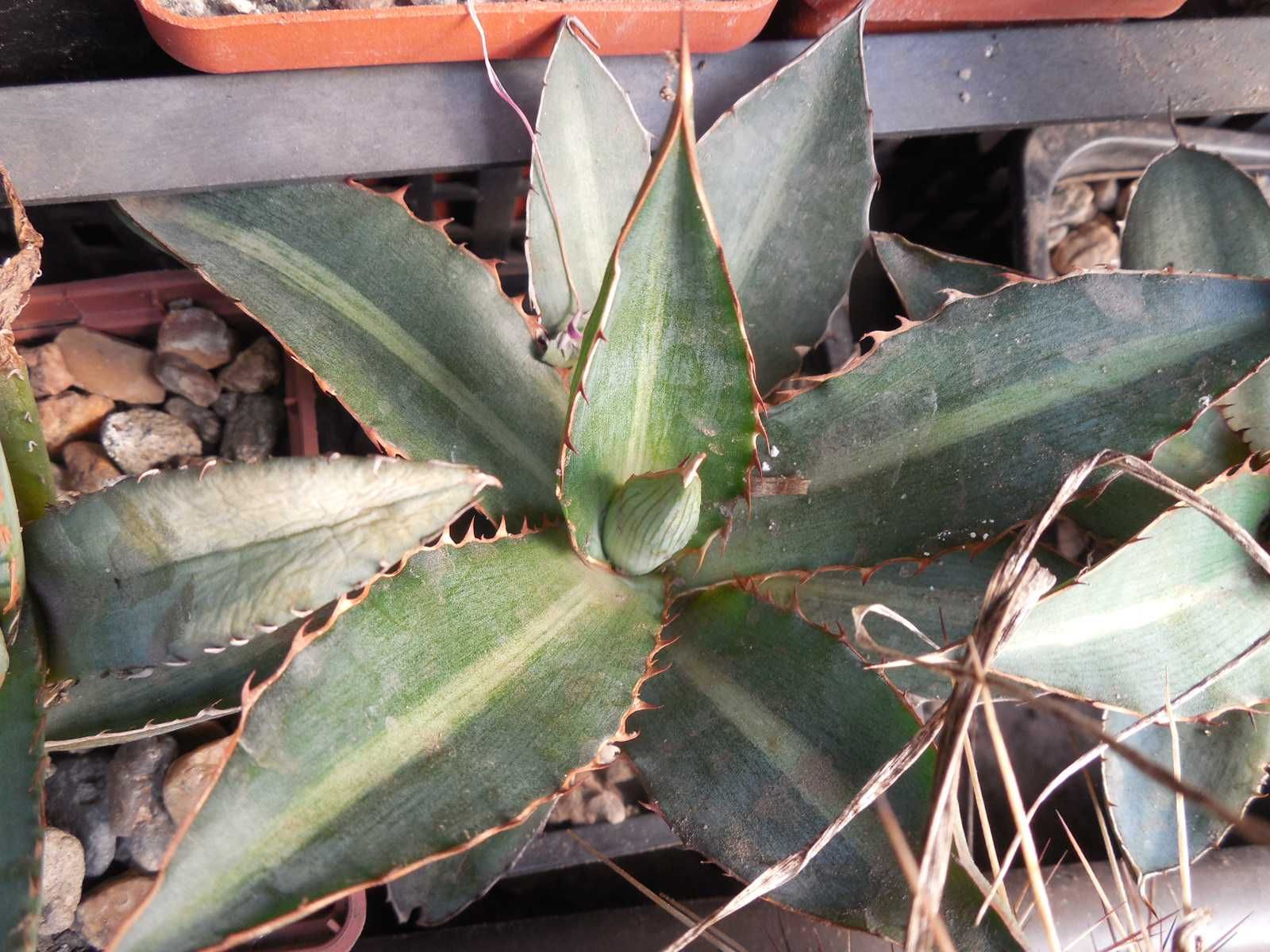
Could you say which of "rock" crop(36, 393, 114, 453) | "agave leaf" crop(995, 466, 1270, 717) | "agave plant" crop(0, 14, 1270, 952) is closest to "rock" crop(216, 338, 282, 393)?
"rock" crop(36, 393, 114, 453)

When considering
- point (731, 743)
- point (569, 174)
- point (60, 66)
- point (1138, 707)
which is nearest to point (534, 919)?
point (731, 743)

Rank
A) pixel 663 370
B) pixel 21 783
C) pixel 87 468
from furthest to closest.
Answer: pixel 87 468 < pixel 663 370 < pixel 21 783

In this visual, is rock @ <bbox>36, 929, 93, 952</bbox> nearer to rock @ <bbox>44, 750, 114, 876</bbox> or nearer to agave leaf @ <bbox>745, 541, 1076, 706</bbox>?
rock @ <bbox>44, 750, 114, 876</bbox>

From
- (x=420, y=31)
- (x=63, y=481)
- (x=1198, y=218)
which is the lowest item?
(x=63, y=481)

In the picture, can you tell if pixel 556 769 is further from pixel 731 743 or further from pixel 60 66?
pixel 60 66

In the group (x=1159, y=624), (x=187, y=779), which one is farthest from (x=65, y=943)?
(x=1159, y=624)

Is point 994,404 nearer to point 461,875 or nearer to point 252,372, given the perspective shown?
point 461,875
